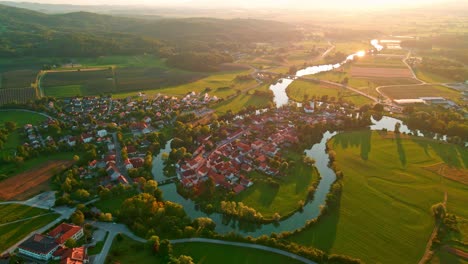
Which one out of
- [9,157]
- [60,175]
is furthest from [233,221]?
[9,157]

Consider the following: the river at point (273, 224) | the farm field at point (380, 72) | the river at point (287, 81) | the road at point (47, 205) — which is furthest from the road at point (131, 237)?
the farm field at point (380, 72)

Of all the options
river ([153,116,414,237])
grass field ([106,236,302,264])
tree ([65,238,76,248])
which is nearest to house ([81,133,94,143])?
river ([153,116,414,237])

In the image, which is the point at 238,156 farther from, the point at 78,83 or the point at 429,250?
the point at 78,83

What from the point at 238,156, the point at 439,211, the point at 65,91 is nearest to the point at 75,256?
the point at 238,156

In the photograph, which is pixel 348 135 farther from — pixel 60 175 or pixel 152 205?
pixel 60 175

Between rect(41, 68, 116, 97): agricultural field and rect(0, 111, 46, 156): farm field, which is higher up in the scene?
rect(41, 68, 116, 97): agricultural field

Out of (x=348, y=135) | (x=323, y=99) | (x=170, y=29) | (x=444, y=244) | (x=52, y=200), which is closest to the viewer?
(x=444, y=244)

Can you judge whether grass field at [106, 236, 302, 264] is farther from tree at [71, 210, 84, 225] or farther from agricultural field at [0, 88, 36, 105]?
agricultural field at [0, 88, 36, 105]
